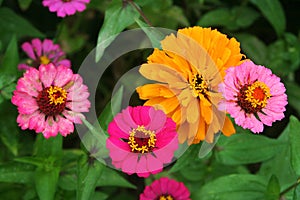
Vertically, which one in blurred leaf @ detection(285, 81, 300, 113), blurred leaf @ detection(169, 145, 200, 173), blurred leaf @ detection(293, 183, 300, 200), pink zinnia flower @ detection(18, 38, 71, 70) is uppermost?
blurred leaf @ detection(285, 81, 300, 113)

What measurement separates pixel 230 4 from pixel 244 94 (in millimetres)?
930

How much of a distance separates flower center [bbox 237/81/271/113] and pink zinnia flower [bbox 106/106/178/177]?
15cm

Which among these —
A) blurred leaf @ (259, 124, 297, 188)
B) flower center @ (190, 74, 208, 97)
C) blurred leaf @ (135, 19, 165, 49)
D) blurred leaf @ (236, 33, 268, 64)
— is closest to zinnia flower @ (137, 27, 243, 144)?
flower center @ (190, 74, 208, 97)

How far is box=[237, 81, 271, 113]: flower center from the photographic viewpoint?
3.25ft

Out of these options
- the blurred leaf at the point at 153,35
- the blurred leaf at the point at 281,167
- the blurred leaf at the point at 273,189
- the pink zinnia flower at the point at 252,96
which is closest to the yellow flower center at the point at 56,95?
the blurred leaf at the point at 153,35

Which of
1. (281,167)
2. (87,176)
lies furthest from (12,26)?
(281,167)

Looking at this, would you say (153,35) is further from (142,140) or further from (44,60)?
(44,60)

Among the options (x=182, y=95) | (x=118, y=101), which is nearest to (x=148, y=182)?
(x=118, y=101)

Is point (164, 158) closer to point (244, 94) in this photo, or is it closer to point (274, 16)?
point (244, 94)

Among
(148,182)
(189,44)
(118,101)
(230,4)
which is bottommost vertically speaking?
(148,182)

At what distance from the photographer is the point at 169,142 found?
1.00 metres

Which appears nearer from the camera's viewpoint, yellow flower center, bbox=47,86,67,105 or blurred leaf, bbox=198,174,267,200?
yellow flower center, bbox=47,86,67,105

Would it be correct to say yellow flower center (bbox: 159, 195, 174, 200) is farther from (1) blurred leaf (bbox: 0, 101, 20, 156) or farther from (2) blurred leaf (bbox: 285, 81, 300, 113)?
(2) blurred leaf (bbox: 285, 81, 300, 113)

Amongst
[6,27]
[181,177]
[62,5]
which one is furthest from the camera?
[6,27]
